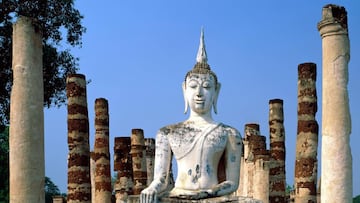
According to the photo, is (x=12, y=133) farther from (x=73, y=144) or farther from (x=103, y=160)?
(x=103, y=160)

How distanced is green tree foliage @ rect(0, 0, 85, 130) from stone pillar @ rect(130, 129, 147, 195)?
11.4 feet

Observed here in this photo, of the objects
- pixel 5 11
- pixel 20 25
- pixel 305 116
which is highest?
pixel 5 11

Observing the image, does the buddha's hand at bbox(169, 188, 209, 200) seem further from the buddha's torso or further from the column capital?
the column capital

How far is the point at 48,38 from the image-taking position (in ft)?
76.6

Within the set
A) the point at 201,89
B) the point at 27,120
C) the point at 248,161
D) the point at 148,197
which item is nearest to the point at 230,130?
the point at 201,89

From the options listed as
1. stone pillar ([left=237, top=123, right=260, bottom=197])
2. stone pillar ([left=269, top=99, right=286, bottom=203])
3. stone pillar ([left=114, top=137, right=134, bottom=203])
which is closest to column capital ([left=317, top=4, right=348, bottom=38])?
stone pillar ([left=269, top=99, right=286, bottom=203])

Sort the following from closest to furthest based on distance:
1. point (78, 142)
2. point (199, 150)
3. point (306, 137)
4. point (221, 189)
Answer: point (221, 189), point (199, 150), point (306, 137), point (78, 142)

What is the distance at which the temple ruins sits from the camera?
25.8ft

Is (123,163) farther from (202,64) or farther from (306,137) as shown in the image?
(202,64)

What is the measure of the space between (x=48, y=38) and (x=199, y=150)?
1646 centimetres

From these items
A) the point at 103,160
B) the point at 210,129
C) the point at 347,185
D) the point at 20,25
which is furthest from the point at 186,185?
the point at 103,160

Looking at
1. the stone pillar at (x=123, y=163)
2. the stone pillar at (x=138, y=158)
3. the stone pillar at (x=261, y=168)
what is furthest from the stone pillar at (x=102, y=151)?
the stone pillar at (x=261, y=168)

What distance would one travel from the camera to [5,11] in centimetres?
2227

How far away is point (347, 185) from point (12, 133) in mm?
5366
